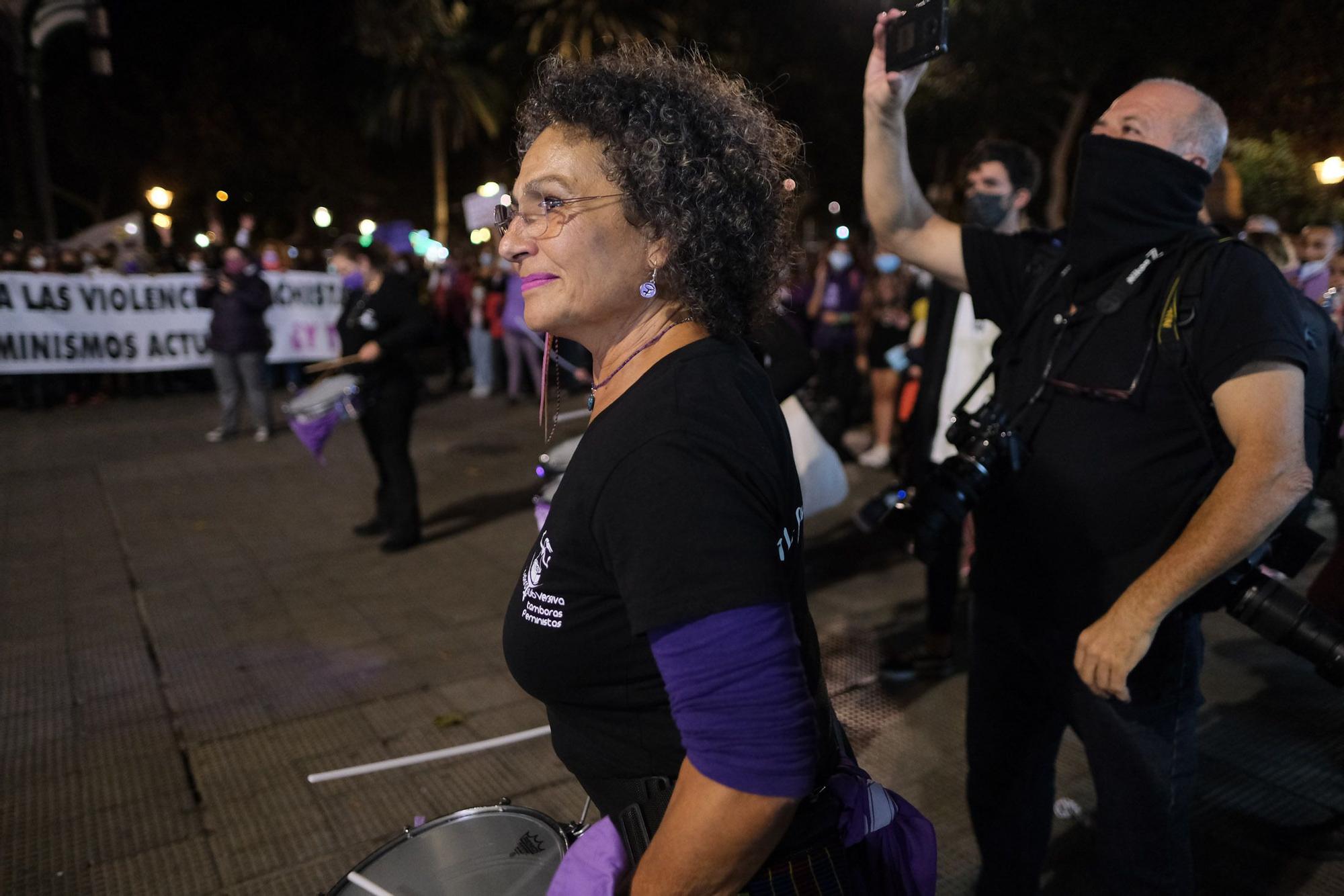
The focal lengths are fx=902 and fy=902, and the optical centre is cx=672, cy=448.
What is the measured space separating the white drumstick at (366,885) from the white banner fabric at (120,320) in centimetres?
956

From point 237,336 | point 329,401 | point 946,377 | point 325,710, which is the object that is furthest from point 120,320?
point 946,377

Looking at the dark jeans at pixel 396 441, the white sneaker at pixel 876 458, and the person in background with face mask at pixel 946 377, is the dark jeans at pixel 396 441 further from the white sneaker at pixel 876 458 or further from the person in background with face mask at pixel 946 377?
the white sneaker at pixel 876 458

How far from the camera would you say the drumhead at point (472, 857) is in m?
1.48

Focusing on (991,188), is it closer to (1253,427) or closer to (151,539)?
(1253,427)

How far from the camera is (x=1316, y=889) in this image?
2.73 m

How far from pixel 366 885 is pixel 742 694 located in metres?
0.84

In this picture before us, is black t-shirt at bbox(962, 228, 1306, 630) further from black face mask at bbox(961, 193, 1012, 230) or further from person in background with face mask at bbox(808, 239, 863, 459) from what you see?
person in background with face mask at bbox(808, 239, 863, 459)

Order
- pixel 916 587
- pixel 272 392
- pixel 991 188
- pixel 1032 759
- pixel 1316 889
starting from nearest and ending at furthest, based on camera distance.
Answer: pixel 1032 759
pixel 1316 889
pixel 991 188
pixel 916 587
pixel 272 392

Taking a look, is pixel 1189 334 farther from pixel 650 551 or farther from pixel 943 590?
pixel 943 590

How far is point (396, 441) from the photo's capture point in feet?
20.1

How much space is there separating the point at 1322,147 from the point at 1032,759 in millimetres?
16657

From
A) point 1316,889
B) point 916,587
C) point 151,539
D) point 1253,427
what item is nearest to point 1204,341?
point 1253,427

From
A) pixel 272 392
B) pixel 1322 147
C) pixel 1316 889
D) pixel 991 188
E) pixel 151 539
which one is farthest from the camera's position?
pixel 1322 147

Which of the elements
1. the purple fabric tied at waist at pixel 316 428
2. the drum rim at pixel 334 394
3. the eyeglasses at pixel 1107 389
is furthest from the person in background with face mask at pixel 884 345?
the eyeglasses at pixel 1107 389
